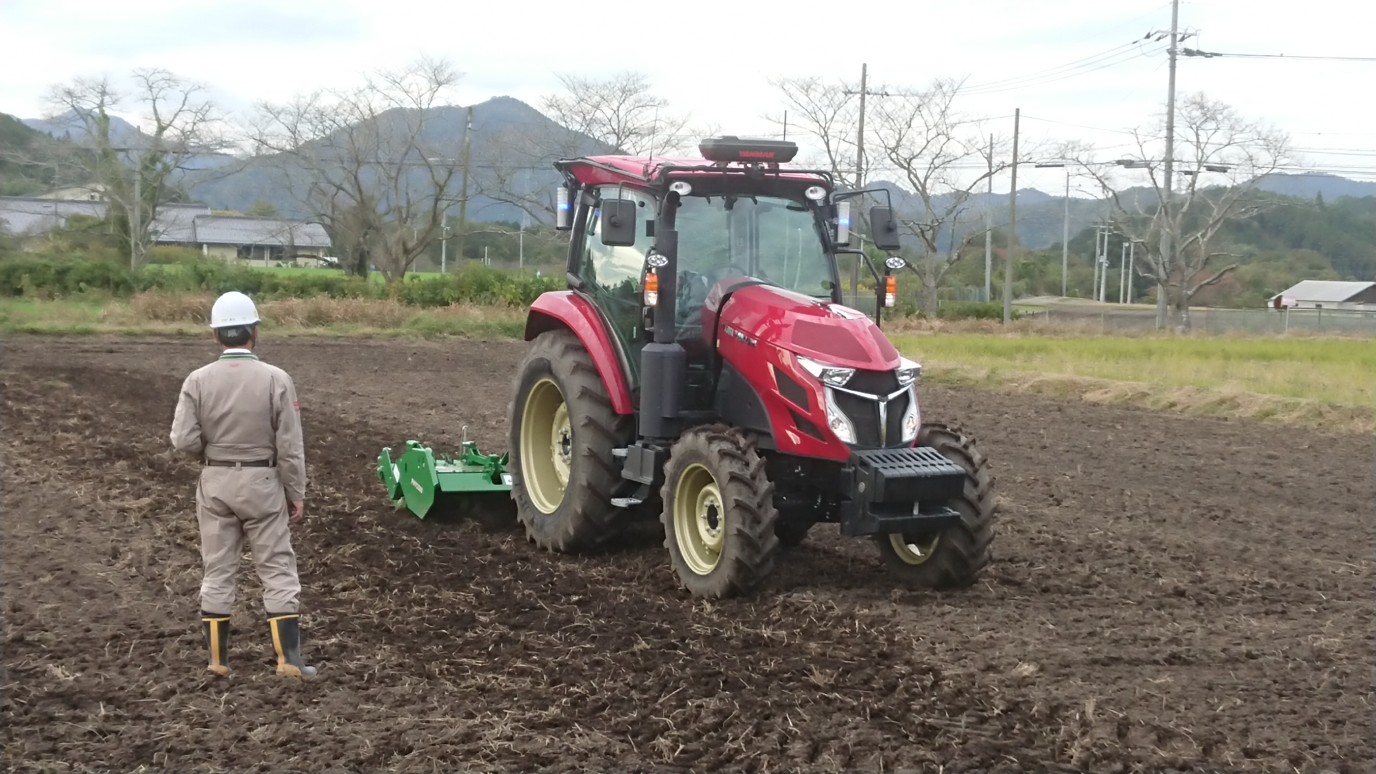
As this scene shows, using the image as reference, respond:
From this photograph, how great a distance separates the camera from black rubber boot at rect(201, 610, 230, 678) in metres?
5.46

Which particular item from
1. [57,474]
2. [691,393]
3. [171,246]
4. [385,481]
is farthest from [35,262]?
[691,393]

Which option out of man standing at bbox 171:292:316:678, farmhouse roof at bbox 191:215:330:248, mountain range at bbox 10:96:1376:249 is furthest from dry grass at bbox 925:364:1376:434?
farmhouse roof at bbox 191:215:330:248

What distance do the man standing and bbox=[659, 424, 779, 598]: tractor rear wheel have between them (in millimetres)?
2009

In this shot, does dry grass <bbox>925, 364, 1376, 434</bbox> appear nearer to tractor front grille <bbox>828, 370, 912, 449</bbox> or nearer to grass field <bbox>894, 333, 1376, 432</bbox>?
grass field <bbox>894, 333, 1376, 432</bbox>

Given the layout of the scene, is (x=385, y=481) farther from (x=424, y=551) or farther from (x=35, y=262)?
(x=35, y=262)

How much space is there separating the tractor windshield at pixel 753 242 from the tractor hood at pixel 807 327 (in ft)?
0.93

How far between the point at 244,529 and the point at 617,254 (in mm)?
3024

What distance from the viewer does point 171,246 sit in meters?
60.6

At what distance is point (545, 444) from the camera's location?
8.49m

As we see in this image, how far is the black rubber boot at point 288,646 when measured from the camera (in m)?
5.46

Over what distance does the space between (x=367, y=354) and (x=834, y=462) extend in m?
18.7

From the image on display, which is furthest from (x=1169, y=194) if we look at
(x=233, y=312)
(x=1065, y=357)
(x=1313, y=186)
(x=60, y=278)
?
(x=1313, y=186)

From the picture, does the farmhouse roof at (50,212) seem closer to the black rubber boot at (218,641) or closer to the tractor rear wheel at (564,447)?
the tractor rear wheel at (564,447)

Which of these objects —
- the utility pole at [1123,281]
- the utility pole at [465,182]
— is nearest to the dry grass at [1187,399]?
the utility pole at [465,182]
